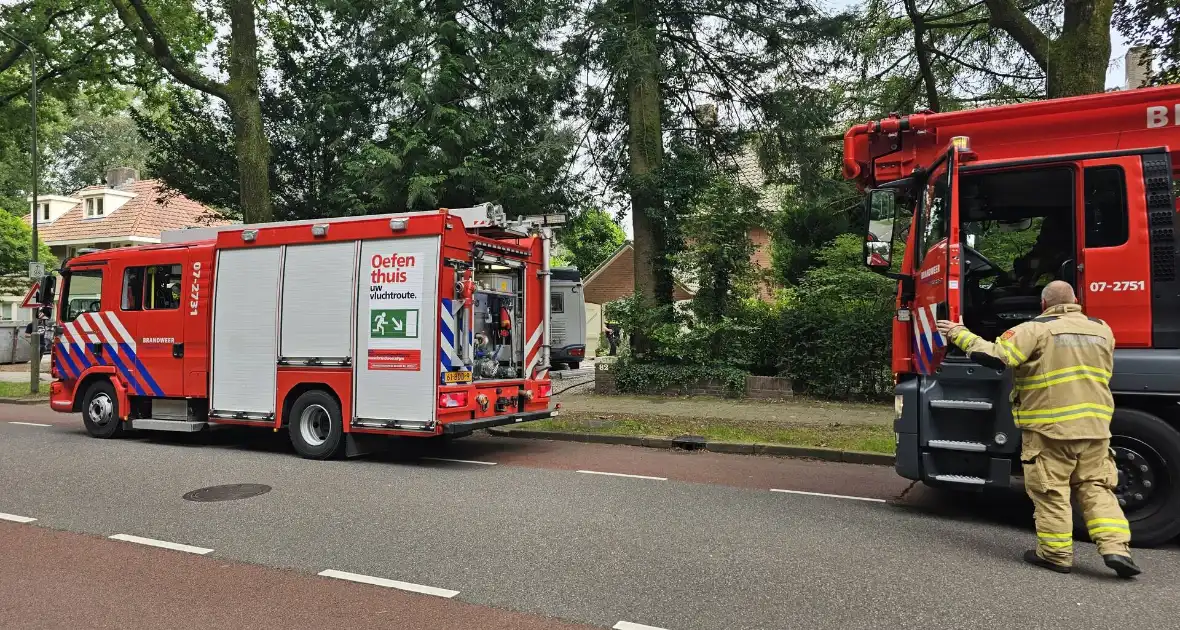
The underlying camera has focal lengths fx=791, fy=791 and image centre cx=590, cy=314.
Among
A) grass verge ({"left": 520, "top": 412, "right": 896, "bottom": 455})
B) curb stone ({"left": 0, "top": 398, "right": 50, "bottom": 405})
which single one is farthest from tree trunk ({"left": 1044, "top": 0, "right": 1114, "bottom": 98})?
curb stone ({"left": 0, "top": 398, "right": 50, "bottom": 405})

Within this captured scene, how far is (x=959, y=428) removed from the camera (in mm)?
5887

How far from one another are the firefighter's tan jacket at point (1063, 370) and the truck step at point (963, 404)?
1.80 feet

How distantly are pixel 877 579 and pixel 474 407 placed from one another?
5241mm

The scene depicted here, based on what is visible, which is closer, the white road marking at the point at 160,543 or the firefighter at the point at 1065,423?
the firefighter at the point at 1065,423

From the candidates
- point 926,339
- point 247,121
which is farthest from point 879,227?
point 247,121

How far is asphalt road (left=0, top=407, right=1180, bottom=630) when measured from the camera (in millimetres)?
4230

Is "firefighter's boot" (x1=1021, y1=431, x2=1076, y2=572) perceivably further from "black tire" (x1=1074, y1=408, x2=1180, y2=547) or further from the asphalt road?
"black tire" (x1=1074, y1=408, x2=1180, y2=547)

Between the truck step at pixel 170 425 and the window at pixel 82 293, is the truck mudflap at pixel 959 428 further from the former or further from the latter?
the window at pixel 82 293

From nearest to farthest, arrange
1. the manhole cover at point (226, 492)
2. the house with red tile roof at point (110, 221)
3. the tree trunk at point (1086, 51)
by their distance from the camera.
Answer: the manhole cover at point (226, 492), the tree trunk at point (1086, 51), the house with red tile roof at point (110, 221)

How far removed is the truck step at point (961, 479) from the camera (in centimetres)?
579

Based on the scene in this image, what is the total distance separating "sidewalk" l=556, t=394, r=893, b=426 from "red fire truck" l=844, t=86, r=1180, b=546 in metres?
5.02

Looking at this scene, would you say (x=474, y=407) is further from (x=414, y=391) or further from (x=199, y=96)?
(x=199, y=96)

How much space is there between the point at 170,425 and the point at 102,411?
1.47m

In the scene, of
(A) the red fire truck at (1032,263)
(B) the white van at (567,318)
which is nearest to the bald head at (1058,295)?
(A) the red fire truck at (1032,263)
